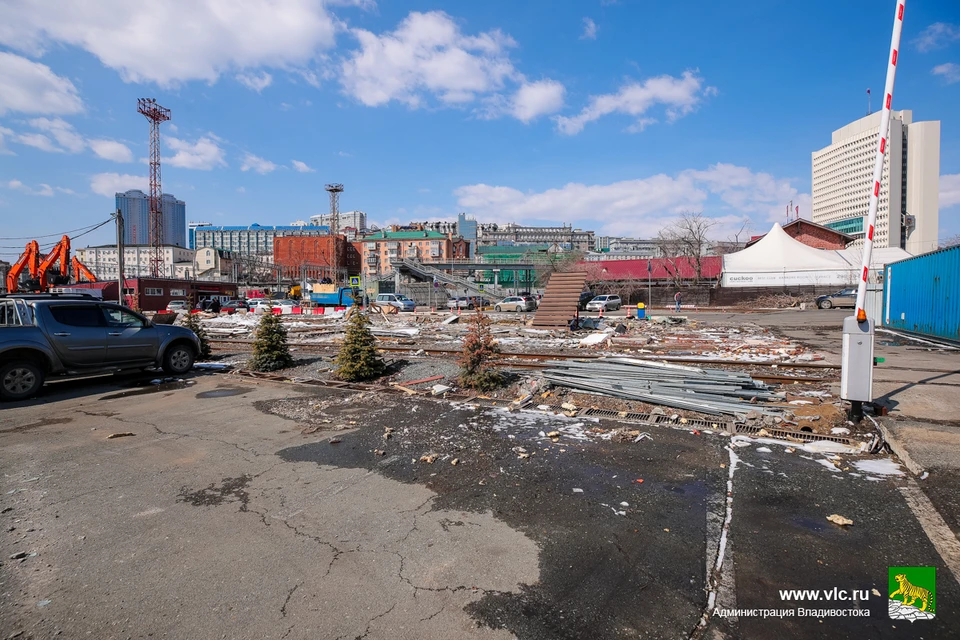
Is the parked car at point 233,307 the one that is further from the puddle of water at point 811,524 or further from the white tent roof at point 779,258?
the white tent roof at point 779,258

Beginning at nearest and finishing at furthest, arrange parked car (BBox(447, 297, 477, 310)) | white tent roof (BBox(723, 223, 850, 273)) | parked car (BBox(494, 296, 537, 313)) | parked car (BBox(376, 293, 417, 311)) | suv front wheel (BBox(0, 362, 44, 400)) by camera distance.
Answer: suv front wheel (BBox(0, 362, 44, 400))
parked car (BBox(376, 293, 417, 311))
parked car (BBox(494, 296, 537, 313))
parked car (BBox(447, 297, 477, 310))
white tent roof (BBox(723, 223, 850, 273))

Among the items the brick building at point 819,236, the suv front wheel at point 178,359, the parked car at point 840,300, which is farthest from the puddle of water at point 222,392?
the brick building at point 819,236

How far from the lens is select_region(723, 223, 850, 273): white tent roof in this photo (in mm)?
47669

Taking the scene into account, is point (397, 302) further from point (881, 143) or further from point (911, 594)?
point (911, 594)

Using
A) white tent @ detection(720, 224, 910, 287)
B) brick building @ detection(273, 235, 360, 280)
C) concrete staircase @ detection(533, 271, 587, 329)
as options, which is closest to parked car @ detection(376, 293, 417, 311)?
concrete staircase @ detection(533, 271, 587, 329)

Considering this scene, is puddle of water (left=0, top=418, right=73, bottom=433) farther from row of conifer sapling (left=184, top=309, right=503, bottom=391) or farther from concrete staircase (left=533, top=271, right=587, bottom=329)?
concrete staircase (left=533, top=271, right=587, bottom=329)

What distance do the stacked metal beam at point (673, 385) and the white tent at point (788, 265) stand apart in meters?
44.0

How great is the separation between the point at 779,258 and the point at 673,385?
161 feet

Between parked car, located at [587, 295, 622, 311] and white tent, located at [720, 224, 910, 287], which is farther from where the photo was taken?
white tent, located at [720, 224, 910, 287]

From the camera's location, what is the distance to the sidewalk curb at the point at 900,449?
16.1 feet

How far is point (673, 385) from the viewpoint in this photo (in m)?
8.35

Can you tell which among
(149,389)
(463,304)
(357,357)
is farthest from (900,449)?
(463,304)

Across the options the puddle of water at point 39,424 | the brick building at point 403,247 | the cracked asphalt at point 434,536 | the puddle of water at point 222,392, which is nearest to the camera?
the cracked asphalt at point 434,536

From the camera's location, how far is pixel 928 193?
480 feet
